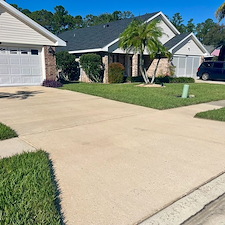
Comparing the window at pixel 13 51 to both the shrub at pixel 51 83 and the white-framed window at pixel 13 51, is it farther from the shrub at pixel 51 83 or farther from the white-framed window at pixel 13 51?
the shrub at pixel 51 83

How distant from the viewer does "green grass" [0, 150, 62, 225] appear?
7.56ft

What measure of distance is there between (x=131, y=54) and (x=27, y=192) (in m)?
19.3

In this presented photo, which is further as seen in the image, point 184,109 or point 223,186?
point 184,109

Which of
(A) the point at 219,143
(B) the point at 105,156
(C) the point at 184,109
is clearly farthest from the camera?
(C) the point at 184,109

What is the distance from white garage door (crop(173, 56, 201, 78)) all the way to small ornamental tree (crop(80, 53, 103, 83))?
8.73 metres

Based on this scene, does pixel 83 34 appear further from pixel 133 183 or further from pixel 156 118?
pixel 133 183

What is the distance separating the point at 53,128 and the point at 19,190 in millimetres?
3076

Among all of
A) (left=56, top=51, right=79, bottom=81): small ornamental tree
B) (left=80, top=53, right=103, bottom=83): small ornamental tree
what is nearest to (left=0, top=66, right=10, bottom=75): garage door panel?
(left=56, top=51, right=79, bottom=81): small ornamental tree

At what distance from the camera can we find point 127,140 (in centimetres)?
495

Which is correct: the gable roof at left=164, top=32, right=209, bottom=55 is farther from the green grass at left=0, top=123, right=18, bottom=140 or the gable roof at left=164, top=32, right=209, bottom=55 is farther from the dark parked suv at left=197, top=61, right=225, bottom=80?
the green grass at left=0, top=123, right=18, bottom=140

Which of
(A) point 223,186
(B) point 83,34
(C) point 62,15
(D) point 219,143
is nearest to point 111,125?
(D) point 219,143

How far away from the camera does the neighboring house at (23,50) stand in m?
13.6

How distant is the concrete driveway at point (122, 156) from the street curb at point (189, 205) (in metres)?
0.09

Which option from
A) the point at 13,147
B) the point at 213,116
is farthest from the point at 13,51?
the point at 213,116
